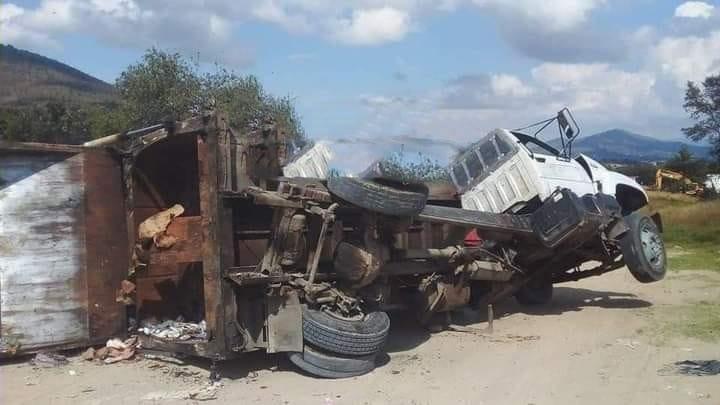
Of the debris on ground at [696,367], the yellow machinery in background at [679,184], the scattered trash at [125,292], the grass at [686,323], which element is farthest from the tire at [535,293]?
the yellow machinery in background at [679,184]

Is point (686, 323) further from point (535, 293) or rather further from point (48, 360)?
point (48, 360)

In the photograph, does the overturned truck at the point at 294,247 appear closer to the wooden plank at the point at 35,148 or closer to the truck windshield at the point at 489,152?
the wooden plank at the point at 35,148

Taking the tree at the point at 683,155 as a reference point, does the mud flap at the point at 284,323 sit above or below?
below

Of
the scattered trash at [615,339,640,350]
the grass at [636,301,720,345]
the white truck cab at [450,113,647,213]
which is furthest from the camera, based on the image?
the white truck cab at [450,113,647,213]

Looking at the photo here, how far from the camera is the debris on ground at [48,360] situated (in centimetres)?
707

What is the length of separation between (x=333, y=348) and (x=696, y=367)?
3295 millimetres

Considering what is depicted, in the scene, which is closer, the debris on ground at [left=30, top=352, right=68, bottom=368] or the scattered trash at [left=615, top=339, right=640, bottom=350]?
the debris on ground at [left=30, top=352, right=68, bottom=368]

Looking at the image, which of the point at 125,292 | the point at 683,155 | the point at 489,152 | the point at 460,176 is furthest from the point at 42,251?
the point at 683,155

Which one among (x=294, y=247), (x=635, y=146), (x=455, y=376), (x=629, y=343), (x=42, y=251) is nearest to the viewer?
(x=455, y=376)

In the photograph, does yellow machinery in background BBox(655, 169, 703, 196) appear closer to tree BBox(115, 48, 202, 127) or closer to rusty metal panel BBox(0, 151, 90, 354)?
tree BBox(115, 48, 202, 127)

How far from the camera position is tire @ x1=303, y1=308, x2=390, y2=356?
661cm

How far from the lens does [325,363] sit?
6.61 m

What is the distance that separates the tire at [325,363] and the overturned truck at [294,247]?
0.03ft

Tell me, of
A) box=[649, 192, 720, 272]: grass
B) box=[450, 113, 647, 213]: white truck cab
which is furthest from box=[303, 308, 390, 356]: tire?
box=[649, 192, 720, 272]: grass
